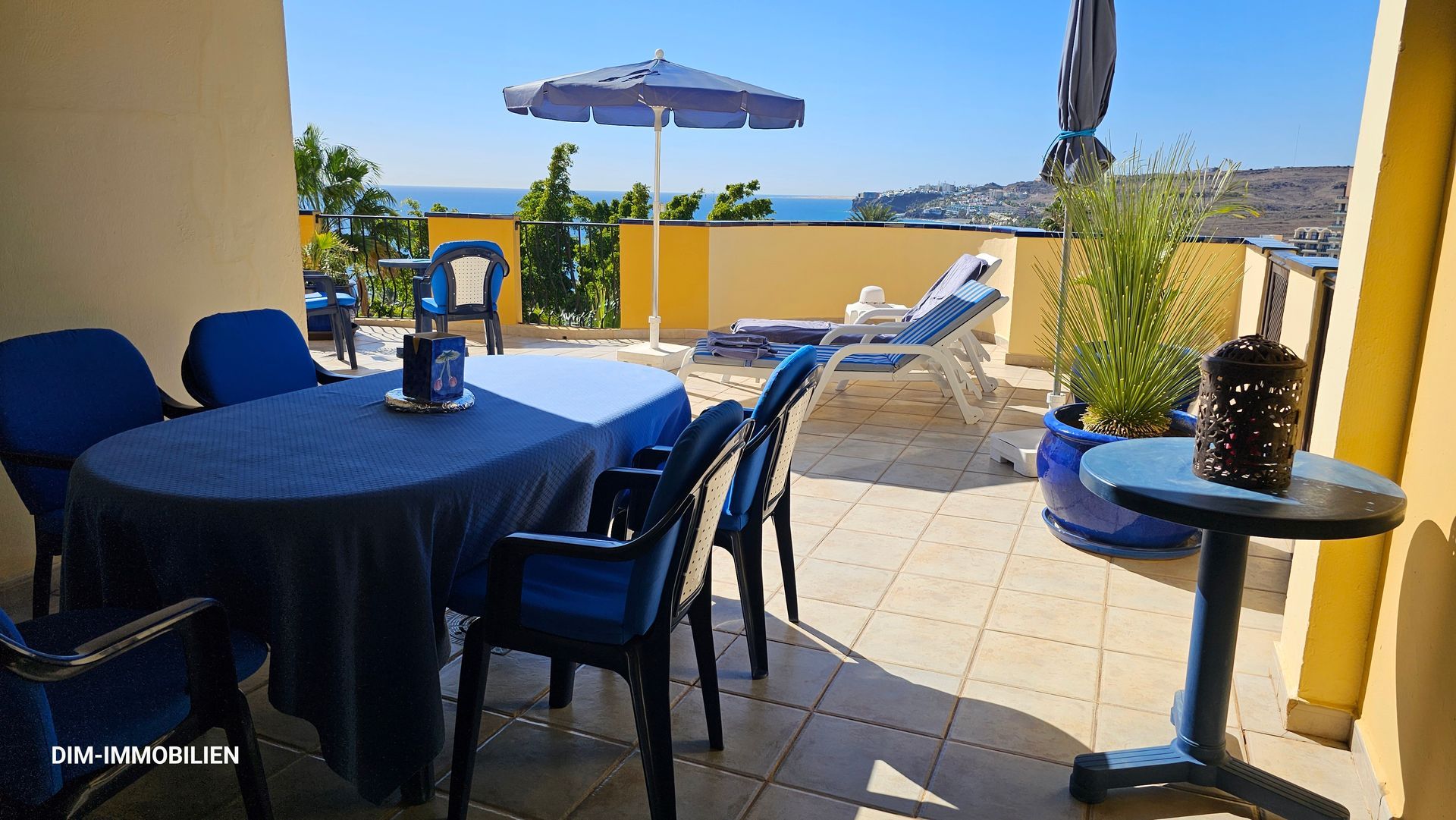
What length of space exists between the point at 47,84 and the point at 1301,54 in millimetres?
41110

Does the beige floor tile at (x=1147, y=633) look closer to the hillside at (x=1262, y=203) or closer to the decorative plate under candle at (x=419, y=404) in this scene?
the hillside at (x=1262, y=203)

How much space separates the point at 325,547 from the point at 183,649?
264 mm

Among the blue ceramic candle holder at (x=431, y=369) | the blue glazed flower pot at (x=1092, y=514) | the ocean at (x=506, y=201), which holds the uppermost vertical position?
the ocean at (x=506, y=201)

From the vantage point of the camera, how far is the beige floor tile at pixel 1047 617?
273 cm

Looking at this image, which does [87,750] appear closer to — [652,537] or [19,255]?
[652,537]

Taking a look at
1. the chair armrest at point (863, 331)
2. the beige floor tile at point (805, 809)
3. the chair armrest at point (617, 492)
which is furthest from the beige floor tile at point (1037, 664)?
the chair armrest at point (863, 331)

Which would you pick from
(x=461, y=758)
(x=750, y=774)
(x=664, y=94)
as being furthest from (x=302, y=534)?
(x=664, y=94)

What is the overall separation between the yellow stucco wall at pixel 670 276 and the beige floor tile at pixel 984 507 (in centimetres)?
476

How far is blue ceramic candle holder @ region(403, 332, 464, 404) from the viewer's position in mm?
2387

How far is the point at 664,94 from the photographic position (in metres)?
5.96

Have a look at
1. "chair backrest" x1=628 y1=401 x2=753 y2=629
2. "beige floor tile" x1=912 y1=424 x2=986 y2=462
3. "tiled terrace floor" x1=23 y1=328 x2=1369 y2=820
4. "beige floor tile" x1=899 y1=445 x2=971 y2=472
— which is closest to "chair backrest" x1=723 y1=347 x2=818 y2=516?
"chair backrest" x1=628 y1=401 x2=753 y2=629

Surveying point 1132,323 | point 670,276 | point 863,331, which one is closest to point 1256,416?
point 1132,323

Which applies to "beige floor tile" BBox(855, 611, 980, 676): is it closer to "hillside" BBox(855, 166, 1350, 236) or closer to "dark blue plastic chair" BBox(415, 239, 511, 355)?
"hillside" BBox(855, 166, 1350, 236)

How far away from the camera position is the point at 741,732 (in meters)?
2.21
